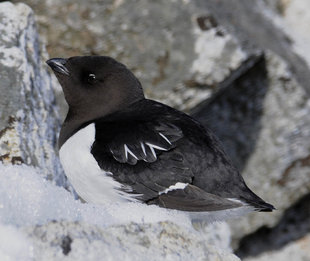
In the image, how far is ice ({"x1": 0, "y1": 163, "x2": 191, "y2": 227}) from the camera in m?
2.76

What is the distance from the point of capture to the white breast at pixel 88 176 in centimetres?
398

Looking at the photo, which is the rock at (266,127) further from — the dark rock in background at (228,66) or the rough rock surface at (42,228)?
the rough rock surface at (42,228)

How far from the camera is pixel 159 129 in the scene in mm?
4062

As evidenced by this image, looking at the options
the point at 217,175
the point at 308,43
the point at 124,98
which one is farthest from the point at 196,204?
the point at 308,43

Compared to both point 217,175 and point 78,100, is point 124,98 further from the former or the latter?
point 217,175

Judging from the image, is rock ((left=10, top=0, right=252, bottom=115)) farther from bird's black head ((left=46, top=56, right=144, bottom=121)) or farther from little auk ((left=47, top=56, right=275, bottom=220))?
little auk ((left=47, top=56, right=275, bottom=220))

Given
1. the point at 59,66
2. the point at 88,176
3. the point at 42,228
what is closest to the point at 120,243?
the point at 42,228

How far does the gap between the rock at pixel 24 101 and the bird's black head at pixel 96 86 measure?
0.29m

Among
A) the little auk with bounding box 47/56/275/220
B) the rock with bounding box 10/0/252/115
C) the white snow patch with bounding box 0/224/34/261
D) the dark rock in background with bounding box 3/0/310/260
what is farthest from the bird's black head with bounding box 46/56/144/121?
the white snow patch with bounding box 0/224/34/261

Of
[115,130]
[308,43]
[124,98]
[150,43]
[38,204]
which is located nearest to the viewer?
[38,204]

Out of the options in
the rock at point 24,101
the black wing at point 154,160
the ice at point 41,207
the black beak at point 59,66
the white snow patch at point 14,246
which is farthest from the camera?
the black beak at point 59,66

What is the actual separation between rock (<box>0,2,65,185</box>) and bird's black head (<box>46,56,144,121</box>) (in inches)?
11.5

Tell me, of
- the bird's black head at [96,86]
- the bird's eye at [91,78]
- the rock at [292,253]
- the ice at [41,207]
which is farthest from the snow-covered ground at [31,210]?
the rock at [292,253]

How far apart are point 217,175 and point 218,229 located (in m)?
2.02
